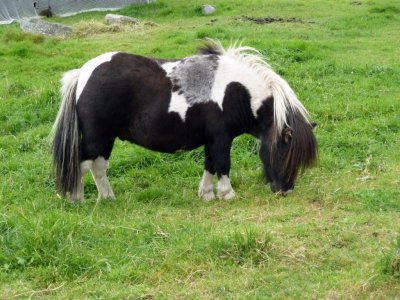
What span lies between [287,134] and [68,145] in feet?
7.54

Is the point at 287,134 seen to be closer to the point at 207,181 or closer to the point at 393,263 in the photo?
the point at 207,181

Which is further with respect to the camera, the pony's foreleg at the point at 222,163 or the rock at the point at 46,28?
the rock at the point at 46,28

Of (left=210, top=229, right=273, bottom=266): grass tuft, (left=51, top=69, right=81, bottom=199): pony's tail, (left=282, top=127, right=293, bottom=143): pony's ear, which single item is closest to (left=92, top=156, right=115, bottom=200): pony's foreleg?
(left=51, top=69, right=81, bottom=199): pony's tail

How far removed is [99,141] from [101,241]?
1.65 metres

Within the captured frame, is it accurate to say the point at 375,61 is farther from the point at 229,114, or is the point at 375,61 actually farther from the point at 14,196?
the point at 14,196

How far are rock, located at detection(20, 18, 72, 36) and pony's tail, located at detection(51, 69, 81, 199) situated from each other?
10950 millimetres

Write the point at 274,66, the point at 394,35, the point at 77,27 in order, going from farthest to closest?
the point at 77,27 < the point at 394,35 < the point at 274,66

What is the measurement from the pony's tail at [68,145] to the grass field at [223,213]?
0.71ft

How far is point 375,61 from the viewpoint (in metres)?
12.8

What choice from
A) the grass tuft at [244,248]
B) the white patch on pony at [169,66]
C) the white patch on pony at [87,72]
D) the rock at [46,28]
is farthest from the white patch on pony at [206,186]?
the rock at [46,28]

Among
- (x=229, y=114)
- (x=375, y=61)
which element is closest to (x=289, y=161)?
(x=229, y=114)

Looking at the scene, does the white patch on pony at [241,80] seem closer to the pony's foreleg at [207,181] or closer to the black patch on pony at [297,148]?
the black patch on pony at [297,148]

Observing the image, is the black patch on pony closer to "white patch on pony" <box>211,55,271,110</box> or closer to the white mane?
the white mane

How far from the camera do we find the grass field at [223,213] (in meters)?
4.54
